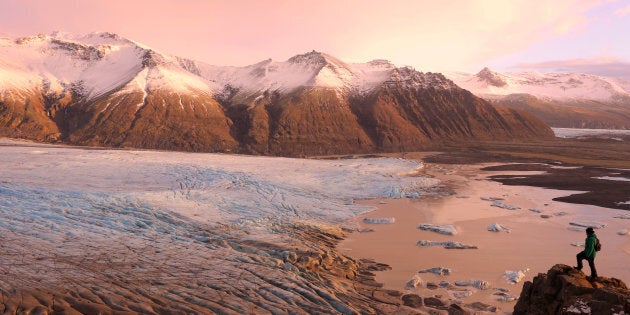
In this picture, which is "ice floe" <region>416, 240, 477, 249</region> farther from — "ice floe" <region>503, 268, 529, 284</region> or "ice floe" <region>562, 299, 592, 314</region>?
"ice floe" <region>562, 299, 592, 314</region>

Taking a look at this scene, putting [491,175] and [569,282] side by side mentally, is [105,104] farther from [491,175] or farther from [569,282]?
[569,282]

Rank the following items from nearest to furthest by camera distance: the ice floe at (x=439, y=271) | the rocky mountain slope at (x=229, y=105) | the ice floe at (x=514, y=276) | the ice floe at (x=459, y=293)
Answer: the ice floe at (x=459, y=293)
the ice floe at (x=514, y=276)
the ice floe at (x=439, y=271)
the rocky mountain slope at (x=229, y=105)

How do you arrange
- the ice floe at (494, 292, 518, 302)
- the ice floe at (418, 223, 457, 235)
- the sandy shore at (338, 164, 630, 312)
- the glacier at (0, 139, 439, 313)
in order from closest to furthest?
the glacier at (0, 139, 439, 313)
the ice floe at (494, 292, 518, 302)
the sandy shore at (338, 164, 630, 312)
the ice floe at (418, 223, 457, 235)

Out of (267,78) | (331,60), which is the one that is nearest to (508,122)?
(331,60)

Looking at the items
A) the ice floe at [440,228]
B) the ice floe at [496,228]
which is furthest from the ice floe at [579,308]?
the ice floe at [496,228]

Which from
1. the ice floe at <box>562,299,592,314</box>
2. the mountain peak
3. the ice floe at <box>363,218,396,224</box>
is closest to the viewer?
the ice floe at <box>562,299,592,314</box>

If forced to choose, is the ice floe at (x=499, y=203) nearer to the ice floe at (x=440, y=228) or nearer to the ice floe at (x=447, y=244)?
the ice floe at (x=440, y=228)

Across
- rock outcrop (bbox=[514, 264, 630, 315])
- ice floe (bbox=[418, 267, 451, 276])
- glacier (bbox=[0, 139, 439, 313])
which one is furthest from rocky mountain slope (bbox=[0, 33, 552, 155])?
rock outcrop (bbox=[514, 264, 630, 315])
